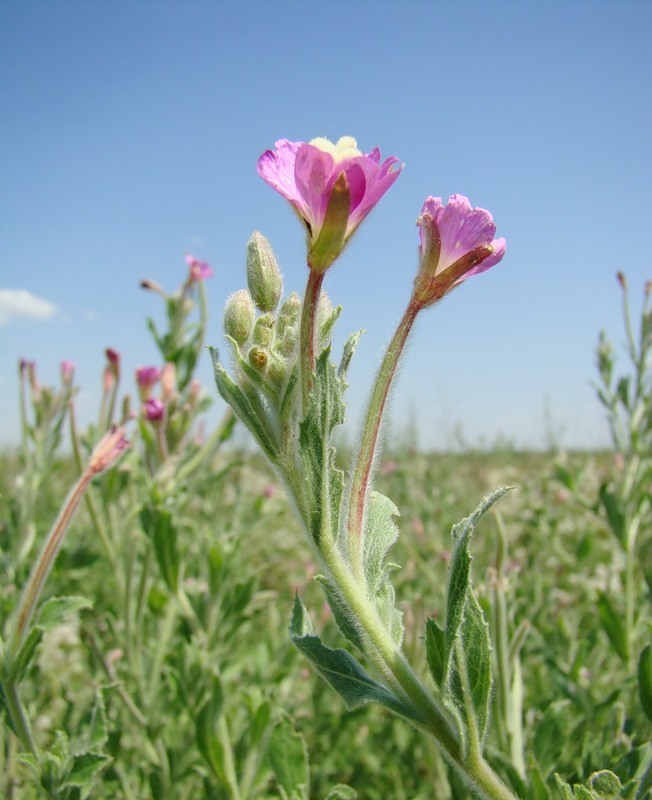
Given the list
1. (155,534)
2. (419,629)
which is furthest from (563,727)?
(155,534)

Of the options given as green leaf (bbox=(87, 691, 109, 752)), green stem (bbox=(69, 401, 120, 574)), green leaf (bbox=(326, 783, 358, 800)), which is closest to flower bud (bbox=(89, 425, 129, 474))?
green leaf (bbox=(87, 691, 109, 752))

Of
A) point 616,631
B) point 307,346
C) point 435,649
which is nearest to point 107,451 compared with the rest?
point 307,346

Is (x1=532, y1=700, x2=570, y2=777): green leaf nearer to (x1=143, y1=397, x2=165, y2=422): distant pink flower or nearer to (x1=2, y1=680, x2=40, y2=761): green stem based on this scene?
(x1=2, y1=680, x2=40, y2=761): green stem

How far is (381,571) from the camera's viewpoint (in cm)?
Answer: 84

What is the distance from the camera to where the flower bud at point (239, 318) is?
87cm

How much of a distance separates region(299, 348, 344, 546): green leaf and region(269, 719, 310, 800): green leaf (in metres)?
0.71

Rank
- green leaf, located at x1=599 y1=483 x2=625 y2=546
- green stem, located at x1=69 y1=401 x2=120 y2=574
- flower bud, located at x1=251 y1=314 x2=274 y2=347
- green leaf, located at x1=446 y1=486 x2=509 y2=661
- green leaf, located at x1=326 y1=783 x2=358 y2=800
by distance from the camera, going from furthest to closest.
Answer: green leaf, located at x1=599 y1=483 x2=625 y2=546
green stem, located at x1=69 y1=401 x2=120 y2=574
green leaf, located at x1=326 y1=783 x2=358 y2=800
flower bud, located at x1=251 y1=314 x2=274 y2=347
green leaf, located at x1=446 y1=486 x2=509 y2=661

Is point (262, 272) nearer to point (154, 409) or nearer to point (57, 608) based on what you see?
point (57, 608)

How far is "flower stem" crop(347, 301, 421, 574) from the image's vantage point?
807 mm

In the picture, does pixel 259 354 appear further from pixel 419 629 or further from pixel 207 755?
pixel 207 755

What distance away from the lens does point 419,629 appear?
1.62m

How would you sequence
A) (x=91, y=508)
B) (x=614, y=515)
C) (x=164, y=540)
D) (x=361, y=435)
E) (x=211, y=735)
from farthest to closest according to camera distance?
(x=614, y=515)
(x=91, y=508)
(x=164, y=540)
(x=211, y=735)
(x=361, y=435)

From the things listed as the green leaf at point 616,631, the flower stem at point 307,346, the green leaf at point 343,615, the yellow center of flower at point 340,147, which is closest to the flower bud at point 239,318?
the flower stem at point 307,346

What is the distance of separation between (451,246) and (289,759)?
39.0 inches
